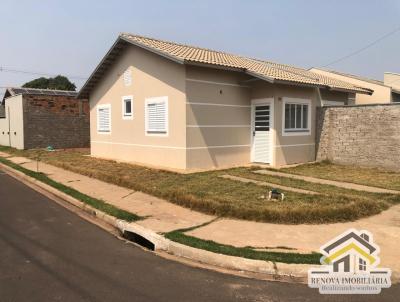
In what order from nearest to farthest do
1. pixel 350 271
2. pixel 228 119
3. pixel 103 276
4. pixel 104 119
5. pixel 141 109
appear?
1. pixel 103 276
2. pixel 350 271
3. pixel 228 119
4. pixel 141 109
5. pixel 104 119

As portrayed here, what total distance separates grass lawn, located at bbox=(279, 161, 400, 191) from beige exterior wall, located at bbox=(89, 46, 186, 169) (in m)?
4.02

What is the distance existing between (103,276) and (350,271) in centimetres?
324

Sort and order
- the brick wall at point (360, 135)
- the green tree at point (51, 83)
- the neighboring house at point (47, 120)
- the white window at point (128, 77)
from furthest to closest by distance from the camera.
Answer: the green tree at point (51, 83) < the neighboring house at point (47, 120) < the white window at point (128, 77) < the brick wall at point (360, 135)

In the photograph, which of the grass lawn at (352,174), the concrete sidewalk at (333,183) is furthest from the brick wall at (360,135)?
the concrete sidewalk at (333,183)

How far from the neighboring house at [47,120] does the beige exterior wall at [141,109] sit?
24.1 feet

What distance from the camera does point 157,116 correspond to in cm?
1439

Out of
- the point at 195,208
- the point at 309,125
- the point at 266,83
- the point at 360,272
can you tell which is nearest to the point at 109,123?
the point at 266,83

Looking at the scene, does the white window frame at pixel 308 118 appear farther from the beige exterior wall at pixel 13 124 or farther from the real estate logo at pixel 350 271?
the beige exterior wall at pixel 13 124

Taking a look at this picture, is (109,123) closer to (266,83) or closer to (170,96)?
(170,96)

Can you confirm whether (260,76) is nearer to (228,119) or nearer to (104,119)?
(228,119)

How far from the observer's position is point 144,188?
32.9ft

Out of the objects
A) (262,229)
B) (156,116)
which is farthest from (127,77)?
(262,229)

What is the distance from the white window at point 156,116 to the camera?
13.9 m

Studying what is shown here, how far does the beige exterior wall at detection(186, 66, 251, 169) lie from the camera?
515 inches
